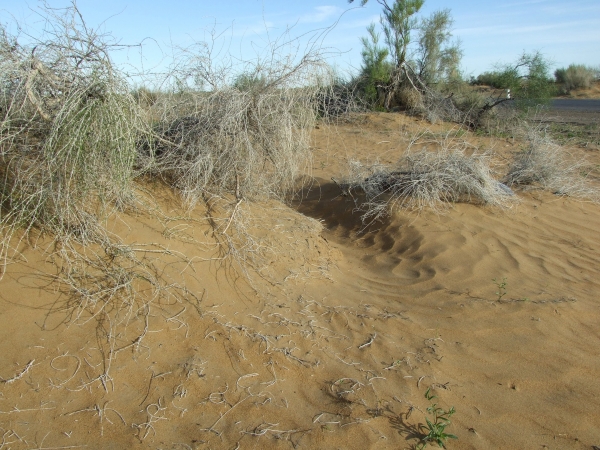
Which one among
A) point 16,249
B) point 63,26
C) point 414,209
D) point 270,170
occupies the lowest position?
point 414,209

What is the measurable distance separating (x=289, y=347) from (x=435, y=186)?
3.81m

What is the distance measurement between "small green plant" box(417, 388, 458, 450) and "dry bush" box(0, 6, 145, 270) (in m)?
2.75

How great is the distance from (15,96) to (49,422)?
92.6 inches

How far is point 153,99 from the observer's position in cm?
535

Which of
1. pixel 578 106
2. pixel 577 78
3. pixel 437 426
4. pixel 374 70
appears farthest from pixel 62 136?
pixel 577 78

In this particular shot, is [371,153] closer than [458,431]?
No

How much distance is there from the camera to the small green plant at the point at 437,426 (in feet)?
8.95

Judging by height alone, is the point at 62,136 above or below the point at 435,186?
above

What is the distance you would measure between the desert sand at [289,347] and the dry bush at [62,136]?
26cm

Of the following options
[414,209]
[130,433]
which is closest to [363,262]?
[414,209]

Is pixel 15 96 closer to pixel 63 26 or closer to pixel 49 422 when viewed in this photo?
pixel 63 26

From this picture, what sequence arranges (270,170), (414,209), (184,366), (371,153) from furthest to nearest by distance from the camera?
(371,153) → (414,209) → (270,170) → (184,366)

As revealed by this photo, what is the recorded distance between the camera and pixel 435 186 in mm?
6539

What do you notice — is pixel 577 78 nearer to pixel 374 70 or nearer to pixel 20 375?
pixel 374 70
